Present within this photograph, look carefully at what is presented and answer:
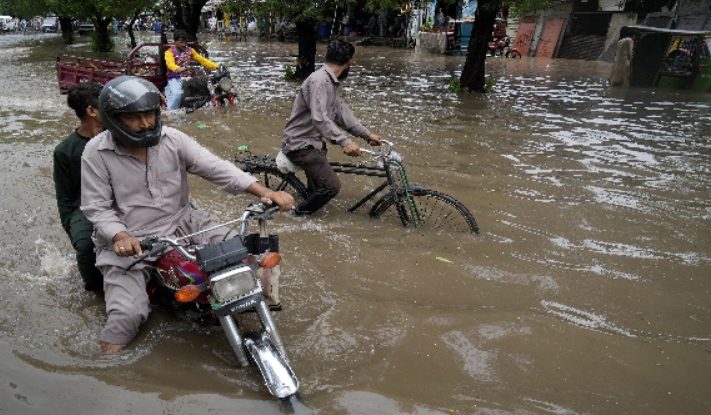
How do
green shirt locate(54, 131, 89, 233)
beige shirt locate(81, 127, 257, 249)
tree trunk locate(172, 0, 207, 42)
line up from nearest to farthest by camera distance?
beige shirt locate(81, 127, 257, 249)
green shirt locate(54, 131, 89, 233)
tree trunk locate(172, 0, 207, 42)

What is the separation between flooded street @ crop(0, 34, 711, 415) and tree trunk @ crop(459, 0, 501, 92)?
5945 millimetres

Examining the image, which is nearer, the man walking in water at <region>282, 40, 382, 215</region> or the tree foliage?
the man walking in water at <region>282, 40, 382, 215</region>

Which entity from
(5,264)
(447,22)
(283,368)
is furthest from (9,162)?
(447,22)

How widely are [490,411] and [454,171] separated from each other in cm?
476

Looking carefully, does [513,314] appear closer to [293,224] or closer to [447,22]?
[293,224]

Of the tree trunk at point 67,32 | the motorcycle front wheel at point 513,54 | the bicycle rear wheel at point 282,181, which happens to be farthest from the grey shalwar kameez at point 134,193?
the tree trunk at point 67,32

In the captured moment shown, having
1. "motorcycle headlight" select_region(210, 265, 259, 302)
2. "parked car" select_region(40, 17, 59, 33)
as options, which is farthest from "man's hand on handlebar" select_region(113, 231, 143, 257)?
"parked car" select_region(40, 17, 59, 33)

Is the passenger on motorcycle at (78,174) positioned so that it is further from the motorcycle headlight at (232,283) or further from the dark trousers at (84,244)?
the motorcycle headlight at (232,283)

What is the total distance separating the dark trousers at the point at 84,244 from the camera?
3721mm

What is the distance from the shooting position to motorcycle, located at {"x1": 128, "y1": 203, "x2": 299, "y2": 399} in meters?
2.77

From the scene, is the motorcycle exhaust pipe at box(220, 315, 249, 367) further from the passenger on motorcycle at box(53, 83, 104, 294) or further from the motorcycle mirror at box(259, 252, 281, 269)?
the passenger on motorcycle at box(53, 83, 104, 294)

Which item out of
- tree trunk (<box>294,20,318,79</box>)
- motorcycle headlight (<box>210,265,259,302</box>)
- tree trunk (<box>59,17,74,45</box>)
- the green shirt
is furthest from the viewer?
tree trunk (<box>59,17,74,45</box>)

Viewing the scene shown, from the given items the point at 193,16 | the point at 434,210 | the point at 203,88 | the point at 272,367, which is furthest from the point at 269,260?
the point at 193,16

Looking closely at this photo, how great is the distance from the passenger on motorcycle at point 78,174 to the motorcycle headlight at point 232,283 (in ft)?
4.88
